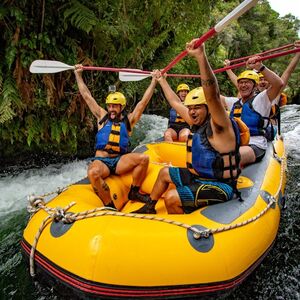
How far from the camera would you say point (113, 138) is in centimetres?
362

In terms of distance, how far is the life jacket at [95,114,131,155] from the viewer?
3.62 m

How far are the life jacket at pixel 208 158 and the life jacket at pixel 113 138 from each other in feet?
3.85

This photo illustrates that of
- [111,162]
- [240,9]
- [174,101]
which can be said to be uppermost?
[240,9]

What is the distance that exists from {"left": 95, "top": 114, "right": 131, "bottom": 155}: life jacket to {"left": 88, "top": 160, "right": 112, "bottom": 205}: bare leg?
0.35 m

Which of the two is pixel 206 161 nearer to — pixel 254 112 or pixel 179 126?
pixel 254 112

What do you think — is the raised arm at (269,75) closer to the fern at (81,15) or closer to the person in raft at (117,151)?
the person in raft at (117,151)

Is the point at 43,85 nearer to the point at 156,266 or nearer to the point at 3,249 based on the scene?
the point at 3,249

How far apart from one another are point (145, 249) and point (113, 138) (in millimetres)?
1775

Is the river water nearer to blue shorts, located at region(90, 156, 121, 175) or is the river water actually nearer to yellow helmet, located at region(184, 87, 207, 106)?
blue shorts, located at region(90, 156, 121, 175)

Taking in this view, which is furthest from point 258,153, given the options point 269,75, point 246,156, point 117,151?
point 117,151

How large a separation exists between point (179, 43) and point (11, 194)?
17.7 ft

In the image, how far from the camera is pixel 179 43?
770 cm

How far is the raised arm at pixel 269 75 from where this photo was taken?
121 inches

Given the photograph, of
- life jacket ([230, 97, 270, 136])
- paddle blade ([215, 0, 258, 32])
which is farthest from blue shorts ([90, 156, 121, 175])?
paddle blade ([215, 0, 258, 32])
